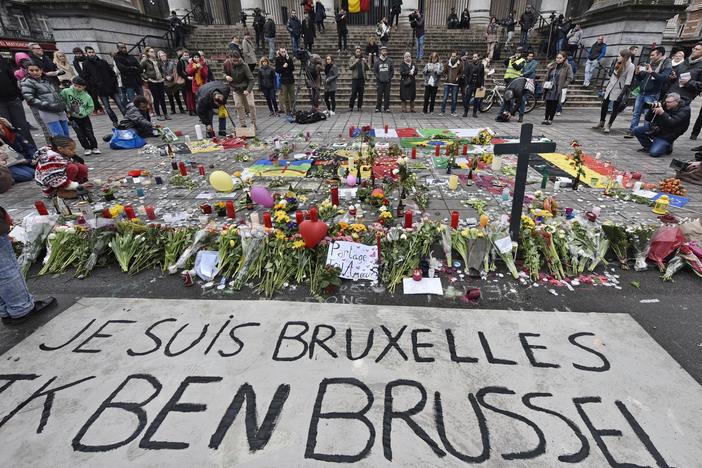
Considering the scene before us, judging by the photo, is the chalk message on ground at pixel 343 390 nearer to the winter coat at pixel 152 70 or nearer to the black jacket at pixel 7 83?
the black jacket at pixel 7 83

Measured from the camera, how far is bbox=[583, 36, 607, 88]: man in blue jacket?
44.5 ft

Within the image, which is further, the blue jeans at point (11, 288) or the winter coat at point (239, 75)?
the winter coat at point (239, 75)

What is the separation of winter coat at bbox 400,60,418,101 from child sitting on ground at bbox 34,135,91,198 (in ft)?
33.1

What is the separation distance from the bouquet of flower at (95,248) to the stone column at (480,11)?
22.5 m

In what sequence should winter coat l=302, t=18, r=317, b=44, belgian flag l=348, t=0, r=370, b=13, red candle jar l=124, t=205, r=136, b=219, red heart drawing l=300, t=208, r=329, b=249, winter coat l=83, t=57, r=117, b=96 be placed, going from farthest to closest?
belgian flag l=348, t=0, r=370, b=13 < winter coat l=302, t=18, r=317, b=44 < winter coat l=83, t=57, r=117, b=96 < red candle jar l=124, t=205, r=136, b=219 < red heart drawing l=300, t=208, r=329, b=249

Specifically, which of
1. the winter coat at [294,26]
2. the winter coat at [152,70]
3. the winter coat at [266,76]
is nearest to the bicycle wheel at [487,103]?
the winter coat at [266,76]

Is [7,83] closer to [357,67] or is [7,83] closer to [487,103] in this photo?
[357,67]

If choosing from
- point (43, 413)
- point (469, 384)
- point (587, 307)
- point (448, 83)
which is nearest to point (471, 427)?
point (469, 384)

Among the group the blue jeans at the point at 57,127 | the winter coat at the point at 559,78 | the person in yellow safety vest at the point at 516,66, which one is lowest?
the blue jeans at the point at 57,127

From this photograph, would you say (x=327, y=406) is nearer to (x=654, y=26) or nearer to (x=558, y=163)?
(x=558, y=163)

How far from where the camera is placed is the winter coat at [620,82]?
29.0 ft

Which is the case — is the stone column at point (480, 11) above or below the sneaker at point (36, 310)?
above

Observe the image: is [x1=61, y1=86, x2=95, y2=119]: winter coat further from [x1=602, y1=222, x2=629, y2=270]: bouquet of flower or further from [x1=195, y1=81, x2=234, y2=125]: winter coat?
[x1=602, y1=222, x2=629, y2=270]: bouquet of flower

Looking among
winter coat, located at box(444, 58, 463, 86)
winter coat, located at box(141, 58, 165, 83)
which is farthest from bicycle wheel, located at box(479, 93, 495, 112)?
winter coat, located at box(141, 58, 165, 83)
